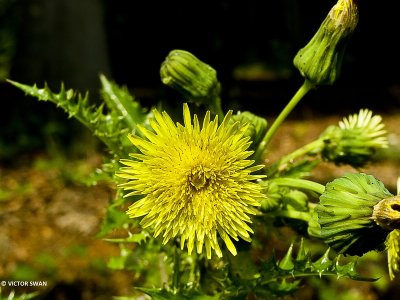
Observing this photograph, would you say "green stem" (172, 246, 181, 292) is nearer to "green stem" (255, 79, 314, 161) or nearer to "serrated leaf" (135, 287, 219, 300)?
"serrated leaf" (135, 287, 219, 300)

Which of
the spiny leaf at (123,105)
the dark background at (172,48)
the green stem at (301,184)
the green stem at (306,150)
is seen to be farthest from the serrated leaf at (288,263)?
the dark background at (172,48)

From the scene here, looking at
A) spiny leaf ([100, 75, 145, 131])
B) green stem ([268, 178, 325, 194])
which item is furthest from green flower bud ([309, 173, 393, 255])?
spiny leaf ([100, 75, 145, 131])

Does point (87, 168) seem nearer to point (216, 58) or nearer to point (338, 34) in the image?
point (216, 58)

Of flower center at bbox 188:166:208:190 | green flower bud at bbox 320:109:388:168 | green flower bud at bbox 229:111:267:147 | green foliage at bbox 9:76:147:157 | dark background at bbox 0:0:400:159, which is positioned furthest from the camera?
dark background at bbox 0:0:400:159

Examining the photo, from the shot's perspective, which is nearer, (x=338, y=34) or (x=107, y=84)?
(x=338, y=34)

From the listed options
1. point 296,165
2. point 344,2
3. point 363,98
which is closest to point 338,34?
point 344,2

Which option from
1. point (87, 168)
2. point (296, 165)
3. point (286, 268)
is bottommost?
point (286, 268)
